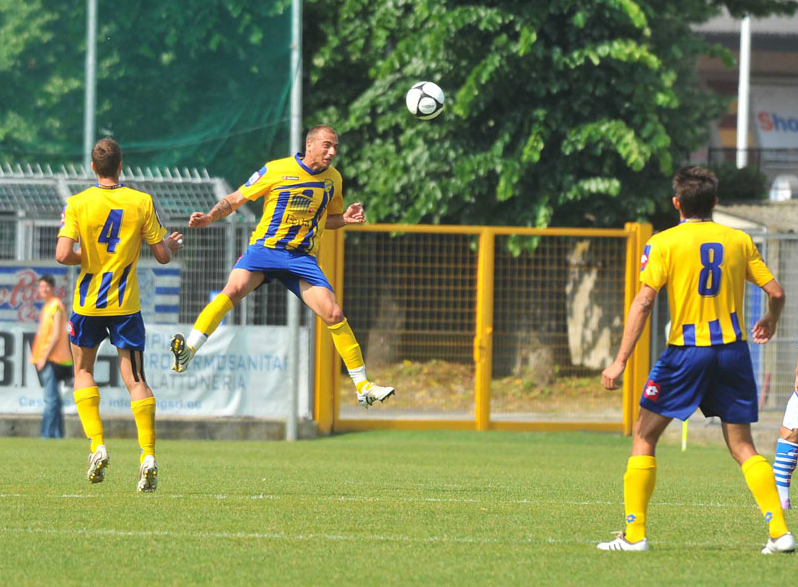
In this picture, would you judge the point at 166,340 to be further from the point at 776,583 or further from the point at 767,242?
the point at 776,583

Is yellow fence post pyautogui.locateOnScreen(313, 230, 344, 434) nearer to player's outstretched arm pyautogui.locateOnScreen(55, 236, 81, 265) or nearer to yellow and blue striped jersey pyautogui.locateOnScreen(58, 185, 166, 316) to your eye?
yellow and blue striped jersey pyautogui.locateOnScreen(58, 185, 166, 316)

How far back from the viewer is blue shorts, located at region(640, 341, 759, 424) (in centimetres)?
616

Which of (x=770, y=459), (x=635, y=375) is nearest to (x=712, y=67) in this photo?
(x=635, y=375)

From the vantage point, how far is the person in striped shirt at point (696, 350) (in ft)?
20.2

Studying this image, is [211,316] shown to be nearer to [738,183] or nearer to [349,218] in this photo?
[349,218]

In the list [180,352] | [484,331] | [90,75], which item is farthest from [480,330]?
[180,352]

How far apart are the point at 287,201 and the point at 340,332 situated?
102cm

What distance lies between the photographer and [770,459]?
13.6 m

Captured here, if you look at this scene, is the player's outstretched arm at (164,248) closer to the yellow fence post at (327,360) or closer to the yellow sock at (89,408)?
the yellow sock at (89,408)

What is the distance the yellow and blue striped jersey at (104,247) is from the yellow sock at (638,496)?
→ 3681 mm

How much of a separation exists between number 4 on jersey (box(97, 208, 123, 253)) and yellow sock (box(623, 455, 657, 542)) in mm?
3865

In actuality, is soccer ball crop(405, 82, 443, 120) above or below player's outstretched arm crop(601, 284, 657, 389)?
above

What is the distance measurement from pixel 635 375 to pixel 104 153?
9.68 meters

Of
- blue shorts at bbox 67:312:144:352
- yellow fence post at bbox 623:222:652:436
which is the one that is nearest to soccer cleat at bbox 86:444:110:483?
blue shorts at bbox 67:312:144:352
